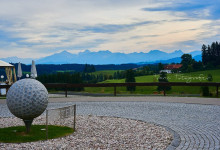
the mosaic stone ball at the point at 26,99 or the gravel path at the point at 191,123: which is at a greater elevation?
the mosaic stone ball at the point at 26,99

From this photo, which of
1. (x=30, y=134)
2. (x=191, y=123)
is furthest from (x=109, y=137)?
(x=191, y=123)

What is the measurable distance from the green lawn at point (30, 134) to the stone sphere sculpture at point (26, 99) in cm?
60

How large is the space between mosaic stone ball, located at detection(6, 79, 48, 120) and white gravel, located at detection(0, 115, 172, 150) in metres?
1.13

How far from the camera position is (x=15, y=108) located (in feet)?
27.3

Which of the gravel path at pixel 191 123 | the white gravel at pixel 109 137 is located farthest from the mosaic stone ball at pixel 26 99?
the gravel path at pixel 191 123

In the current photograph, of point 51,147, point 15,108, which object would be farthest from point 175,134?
point 15,108

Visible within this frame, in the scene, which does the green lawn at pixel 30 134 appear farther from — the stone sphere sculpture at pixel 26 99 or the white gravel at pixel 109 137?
the stone sphere sculpture at pixel 26 99

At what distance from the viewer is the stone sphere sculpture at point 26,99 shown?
825cm

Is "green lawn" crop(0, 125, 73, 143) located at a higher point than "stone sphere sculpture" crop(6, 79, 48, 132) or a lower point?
lower

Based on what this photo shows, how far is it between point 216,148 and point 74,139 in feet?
13.4

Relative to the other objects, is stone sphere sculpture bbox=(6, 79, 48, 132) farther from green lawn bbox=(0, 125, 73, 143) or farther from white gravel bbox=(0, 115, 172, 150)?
white gravel bbox=(0, 115, 172, 150)

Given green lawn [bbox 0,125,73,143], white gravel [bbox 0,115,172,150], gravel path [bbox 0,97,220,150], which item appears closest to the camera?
white gravel [bbox 0,115,172,150]

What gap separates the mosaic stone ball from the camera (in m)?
8.25

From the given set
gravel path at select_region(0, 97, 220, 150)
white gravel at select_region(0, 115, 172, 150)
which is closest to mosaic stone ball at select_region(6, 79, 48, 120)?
white gravel at select_region(0, 115, 172, 150)
